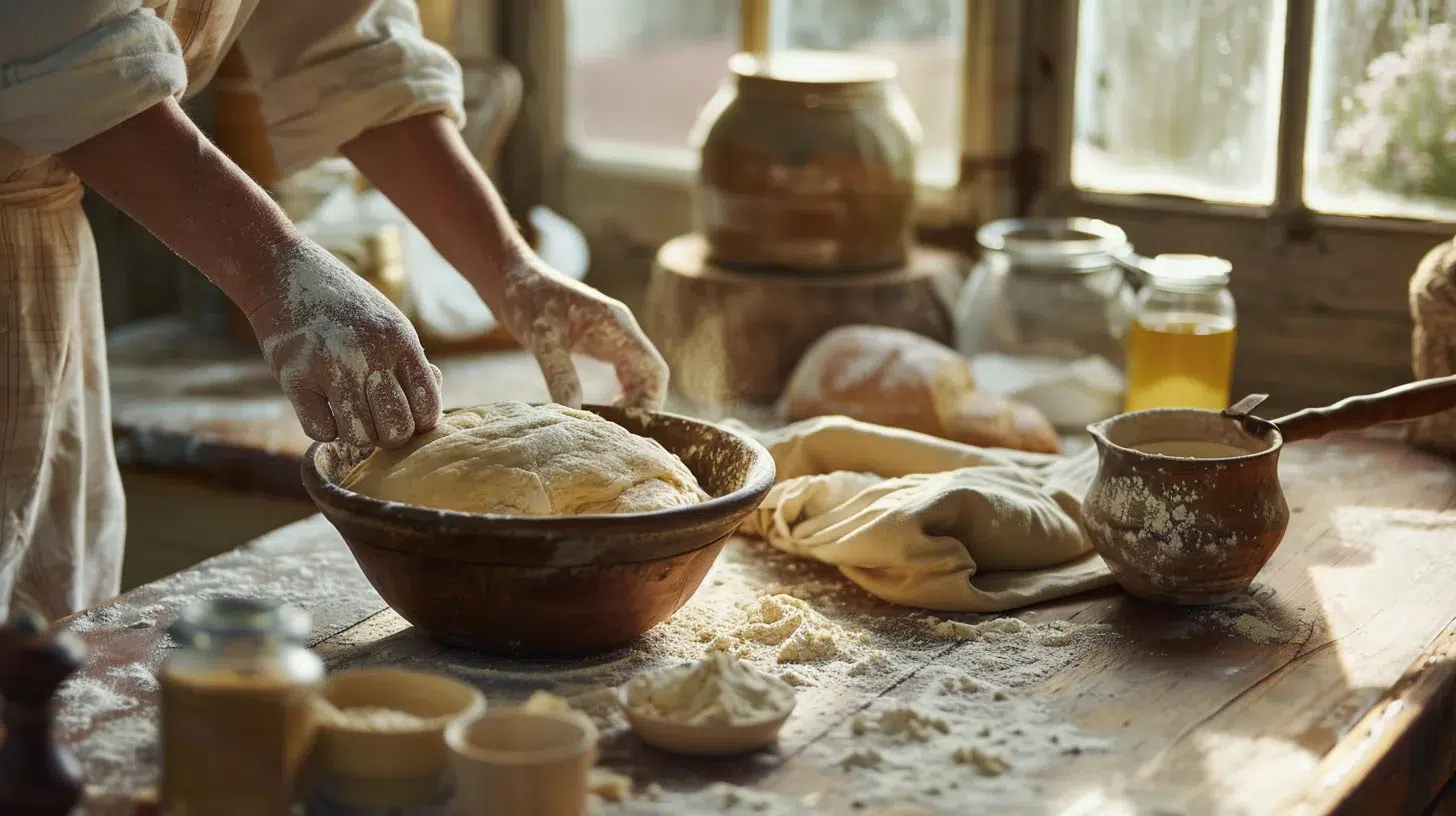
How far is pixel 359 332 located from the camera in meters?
1.35

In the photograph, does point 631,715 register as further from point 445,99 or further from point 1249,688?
point 445,99

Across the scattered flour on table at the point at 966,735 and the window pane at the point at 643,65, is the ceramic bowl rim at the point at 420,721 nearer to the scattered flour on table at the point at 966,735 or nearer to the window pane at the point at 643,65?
the scattered flour on table at the point at 966,735

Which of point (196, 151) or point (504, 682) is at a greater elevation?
point (196, 151)

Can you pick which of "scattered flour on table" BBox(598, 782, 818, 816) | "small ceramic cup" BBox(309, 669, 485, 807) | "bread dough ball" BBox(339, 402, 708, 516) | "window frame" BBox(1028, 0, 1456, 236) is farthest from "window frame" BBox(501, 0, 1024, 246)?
"small ceramic cup" BBox(309, 669, 485, 807)

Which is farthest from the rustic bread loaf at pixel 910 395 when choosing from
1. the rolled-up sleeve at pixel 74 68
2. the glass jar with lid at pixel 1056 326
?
the rolled-up sleeve at pixel 74 68

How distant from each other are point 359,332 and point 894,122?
1.26m

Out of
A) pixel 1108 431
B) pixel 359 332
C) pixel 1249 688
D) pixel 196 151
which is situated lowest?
pixel 1249 688

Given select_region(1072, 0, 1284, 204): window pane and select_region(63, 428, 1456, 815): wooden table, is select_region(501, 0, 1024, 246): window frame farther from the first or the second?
select_region(63, 428, 1456, 815): wooden table

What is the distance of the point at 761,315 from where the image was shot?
239 cm

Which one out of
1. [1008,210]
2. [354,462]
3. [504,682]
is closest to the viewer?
[504,682]

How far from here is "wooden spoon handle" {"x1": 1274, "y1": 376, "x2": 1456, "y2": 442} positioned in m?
1.61

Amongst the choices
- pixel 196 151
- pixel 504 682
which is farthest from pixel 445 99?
pixel 504 682

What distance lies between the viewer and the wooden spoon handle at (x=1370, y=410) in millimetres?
1610

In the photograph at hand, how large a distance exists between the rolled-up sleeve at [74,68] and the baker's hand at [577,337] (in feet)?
1.61
